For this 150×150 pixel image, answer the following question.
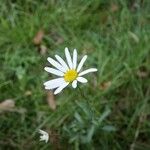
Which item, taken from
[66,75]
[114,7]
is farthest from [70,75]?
[114,7]

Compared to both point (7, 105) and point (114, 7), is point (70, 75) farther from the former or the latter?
point (114, 7)

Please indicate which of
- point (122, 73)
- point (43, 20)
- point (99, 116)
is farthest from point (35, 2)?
point (99, 116)

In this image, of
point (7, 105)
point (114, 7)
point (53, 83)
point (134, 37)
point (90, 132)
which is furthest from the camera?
point (114, 7)

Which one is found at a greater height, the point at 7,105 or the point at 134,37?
the point at 134,37

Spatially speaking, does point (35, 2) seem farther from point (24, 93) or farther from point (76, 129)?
point (76, 129)

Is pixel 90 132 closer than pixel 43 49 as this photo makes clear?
Yes

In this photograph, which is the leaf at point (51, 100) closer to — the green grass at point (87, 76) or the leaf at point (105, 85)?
the green grass at point (87, 76)

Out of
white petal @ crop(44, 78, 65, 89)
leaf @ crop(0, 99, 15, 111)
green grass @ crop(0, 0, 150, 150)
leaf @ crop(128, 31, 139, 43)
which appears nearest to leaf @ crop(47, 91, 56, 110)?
green grass @ crop(0, 0, 150, 150)
